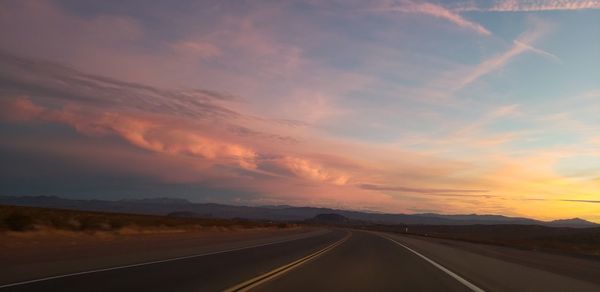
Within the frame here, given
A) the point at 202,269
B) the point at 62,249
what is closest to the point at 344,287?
the point at 202,269

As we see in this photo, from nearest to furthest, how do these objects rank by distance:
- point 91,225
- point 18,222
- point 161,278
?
point 161,278, point 18,222, point 91,225

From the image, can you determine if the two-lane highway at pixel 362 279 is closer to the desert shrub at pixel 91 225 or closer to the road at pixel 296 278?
the road at pixel 296 278

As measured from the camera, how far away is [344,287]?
495 inches

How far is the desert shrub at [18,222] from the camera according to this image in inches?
1073

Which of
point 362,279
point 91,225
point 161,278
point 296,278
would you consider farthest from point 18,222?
point 362,279

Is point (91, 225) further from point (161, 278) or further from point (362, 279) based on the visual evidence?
point (362, 279)

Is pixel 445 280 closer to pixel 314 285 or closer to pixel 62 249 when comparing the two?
pixel 314 285

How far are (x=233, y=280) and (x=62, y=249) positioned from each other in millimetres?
10096

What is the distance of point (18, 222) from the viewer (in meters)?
28.0

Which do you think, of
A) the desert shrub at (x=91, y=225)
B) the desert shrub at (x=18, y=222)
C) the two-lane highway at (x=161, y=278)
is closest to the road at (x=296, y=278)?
the two-lane highway at (x=161, y=278)

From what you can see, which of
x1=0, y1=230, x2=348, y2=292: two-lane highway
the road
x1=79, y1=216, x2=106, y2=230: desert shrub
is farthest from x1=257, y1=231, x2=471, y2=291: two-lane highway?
x1=79, y1=216, x2=106, y2=230: desert shrub

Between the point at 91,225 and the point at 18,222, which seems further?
the point at 91,225

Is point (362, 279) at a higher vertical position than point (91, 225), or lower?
lower

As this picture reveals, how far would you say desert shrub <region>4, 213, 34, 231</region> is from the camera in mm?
27250
